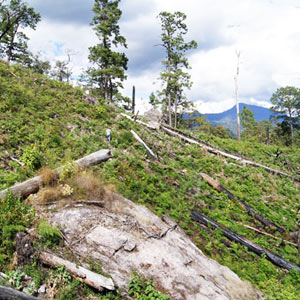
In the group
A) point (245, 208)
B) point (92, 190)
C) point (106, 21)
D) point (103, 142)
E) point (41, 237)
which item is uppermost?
point (106, 21)

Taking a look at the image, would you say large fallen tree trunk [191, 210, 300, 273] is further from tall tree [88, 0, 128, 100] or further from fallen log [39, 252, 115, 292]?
tall tree [88, 0, 128, 100]

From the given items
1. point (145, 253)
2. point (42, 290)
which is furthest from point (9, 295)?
point (145, 253)

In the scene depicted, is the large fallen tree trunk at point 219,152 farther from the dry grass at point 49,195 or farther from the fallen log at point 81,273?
the fallen log at point 81,273

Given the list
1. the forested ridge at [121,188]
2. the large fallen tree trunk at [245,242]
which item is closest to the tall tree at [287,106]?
the forested ridge at [121,188]

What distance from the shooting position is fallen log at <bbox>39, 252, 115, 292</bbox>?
4.58m

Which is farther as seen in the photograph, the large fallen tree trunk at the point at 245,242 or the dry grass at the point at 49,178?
the large fallen tree trunk at the point at 245,242

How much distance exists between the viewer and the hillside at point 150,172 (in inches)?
292

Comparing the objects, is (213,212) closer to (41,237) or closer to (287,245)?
(287,245)

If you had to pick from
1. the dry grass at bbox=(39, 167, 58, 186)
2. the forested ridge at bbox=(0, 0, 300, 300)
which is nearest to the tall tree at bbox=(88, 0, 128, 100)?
the forested ridge at bbox=(0, 0, 300, 300)

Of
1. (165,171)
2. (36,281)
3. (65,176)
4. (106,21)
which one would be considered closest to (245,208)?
(165,171)

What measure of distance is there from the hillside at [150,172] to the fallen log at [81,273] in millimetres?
201

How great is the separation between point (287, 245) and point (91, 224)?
8.11m

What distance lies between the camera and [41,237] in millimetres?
5211

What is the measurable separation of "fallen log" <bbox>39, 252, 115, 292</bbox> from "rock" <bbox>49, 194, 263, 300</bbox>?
0.94 ft
